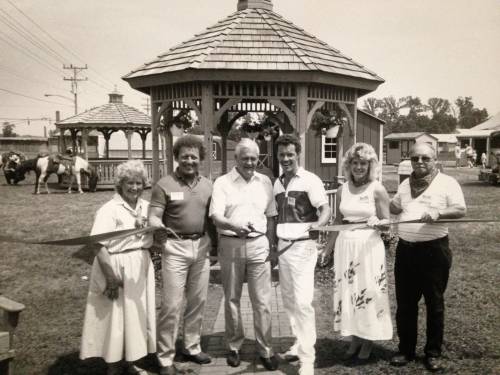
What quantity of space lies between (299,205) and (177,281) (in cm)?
127

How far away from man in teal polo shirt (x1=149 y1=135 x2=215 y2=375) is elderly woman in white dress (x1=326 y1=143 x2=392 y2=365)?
1.29 metres

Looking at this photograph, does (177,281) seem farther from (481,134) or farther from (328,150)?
(481,134)

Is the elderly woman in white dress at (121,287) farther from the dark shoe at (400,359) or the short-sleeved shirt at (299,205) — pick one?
the dark shoe at (400,359)

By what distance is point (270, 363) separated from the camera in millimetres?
4070

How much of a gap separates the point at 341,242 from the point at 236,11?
6.25 metres

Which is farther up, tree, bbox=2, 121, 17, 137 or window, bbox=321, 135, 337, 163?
tree, bbox=2, 121, 17, 137

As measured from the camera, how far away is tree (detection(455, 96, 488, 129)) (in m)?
60.4

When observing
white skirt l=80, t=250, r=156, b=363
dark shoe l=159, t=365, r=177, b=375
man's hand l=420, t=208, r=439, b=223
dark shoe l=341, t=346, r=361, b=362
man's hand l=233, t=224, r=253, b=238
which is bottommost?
dark shoe l=341, t=346, r=361, b=362

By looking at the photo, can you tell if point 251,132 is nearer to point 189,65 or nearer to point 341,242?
point 189,65

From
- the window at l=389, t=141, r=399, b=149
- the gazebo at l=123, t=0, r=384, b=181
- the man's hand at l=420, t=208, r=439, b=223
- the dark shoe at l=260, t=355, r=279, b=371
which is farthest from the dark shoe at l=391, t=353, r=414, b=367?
the window at l=389, t=141, r=399, b=149

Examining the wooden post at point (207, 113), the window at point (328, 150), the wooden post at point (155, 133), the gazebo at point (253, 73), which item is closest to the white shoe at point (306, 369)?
the gazebo at point (253, 73)

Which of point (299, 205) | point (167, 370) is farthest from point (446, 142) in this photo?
point (167, 370)

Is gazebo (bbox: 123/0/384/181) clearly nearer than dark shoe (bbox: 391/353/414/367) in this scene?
No

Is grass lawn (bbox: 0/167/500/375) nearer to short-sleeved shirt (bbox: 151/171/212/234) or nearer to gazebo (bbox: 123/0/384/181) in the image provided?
short-sleeved shirt (bbox: 151/171/212/234)
